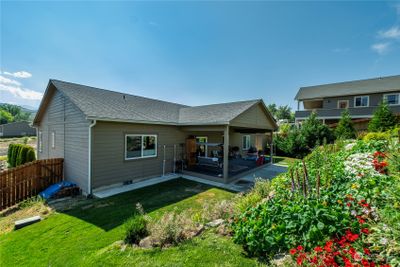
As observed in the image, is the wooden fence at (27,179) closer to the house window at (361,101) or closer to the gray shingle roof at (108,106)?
the gray shingle roof at (108,106)

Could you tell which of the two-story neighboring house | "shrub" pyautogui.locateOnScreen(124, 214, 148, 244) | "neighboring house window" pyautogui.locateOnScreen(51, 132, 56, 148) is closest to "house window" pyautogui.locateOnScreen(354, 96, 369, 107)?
the two-story neighboring house

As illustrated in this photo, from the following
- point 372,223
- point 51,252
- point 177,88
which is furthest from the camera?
point 177,88

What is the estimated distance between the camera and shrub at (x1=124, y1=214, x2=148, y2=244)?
3.67 metres

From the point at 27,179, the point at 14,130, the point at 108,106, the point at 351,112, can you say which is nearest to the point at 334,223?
the point at 108,106

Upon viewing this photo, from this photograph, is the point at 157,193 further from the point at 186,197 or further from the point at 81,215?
the point at 81,215

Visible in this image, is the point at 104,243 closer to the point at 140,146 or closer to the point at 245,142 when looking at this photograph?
the point at 140,146

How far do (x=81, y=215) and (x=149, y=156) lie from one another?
4.38 m

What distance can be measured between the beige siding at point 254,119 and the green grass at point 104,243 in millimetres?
4529

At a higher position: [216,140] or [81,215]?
[216,140]

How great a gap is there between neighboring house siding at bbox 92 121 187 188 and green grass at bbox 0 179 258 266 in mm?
1353

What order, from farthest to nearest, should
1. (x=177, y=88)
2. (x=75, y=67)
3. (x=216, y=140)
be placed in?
(x=177, y=88) → (x=216, y=140) → (x=75, y=67)

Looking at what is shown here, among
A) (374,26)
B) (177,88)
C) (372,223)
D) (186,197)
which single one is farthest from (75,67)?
(374,26)

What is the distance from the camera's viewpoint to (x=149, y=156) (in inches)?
379

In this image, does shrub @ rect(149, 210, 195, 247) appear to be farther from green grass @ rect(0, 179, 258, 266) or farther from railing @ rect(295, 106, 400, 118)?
railing @ rect(295, 106, 400, 118)
